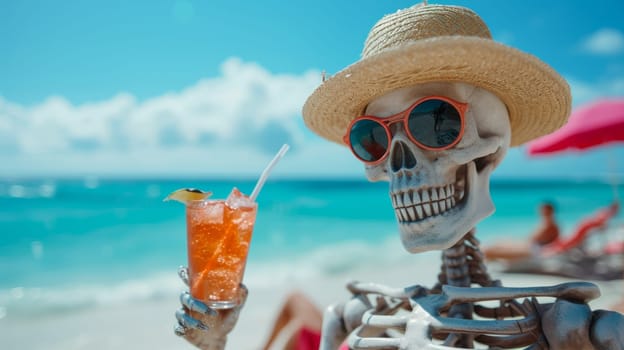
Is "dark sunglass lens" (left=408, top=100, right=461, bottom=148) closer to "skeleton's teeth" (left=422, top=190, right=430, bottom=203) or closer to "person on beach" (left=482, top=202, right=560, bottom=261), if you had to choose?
"skeleton's teeth" (left=422, top=190, right=430, bottom=203)

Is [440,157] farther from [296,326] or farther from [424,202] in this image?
[296,326]

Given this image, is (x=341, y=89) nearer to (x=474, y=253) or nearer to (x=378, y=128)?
(x=378, y=128)

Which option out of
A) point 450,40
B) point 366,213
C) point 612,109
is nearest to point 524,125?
point 450,40

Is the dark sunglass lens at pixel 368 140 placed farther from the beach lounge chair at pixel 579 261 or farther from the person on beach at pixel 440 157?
the beach lounge chair at pixel 579 261

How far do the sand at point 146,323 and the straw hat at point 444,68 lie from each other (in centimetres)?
248

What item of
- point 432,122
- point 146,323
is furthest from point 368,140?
point 146,323

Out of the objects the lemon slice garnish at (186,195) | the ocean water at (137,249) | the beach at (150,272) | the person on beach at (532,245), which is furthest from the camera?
the ocean water at (137,249)

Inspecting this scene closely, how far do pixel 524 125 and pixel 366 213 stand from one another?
920 inches

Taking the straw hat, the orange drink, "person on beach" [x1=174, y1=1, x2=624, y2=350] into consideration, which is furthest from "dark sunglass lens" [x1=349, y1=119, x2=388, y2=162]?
the orange drink

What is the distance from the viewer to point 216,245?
136cm

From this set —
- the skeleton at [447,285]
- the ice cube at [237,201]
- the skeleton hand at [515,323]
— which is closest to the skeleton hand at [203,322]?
the skeleton at [447,285]

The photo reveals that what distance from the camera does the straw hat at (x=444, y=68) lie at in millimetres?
1294

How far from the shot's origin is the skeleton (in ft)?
4.05

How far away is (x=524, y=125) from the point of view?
172cm
